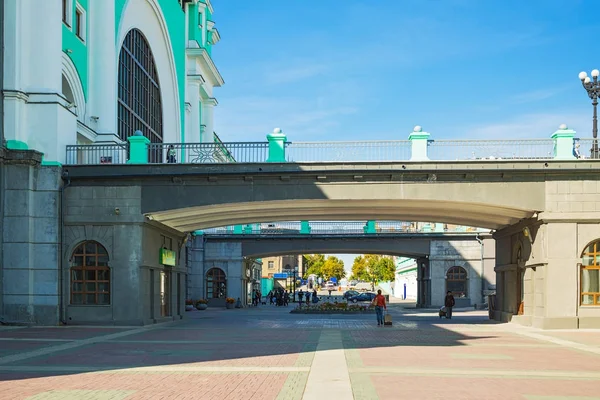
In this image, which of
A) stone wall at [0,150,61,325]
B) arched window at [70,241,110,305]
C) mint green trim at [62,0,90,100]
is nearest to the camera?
stone wall at [0,150,61,325]

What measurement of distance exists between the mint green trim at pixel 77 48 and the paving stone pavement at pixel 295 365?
1340cm

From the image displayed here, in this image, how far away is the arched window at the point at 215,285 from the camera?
5578 centimetres

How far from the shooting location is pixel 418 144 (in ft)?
92.7

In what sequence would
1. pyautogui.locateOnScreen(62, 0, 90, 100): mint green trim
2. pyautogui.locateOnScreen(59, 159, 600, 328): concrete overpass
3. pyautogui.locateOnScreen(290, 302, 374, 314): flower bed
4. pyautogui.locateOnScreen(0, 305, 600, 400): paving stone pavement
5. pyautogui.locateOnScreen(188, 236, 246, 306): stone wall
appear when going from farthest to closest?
pyautogui.locateOnScreen(188, 236, 246, 306): stone wall → pyautogui.locateOnScreen(290, 302, 374, 314): flower bed → pyautogui.locateOnScreen(62, 0, 90, 100): mint green trim → pyautogui.locateOnScreen(59, 159, 600, 328): concrete overpass → pyautogui.locateOnScreen(0, 305, 600, 400): paving stone pavement

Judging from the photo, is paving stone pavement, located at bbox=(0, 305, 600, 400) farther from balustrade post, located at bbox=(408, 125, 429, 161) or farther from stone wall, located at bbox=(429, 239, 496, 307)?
stone wall, located at bbox=(429, 239, 496, 307)

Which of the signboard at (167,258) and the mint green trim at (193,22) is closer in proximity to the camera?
the signboard at (167,258)

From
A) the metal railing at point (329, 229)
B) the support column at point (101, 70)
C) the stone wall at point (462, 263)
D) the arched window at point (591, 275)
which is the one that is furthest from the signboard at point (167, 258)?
the stone wall at point (462, 263)

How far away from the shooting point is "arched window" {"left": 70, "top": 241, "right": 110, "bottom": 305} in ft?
94.2

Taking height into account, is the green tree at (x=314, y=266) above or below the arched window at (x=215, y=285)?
below

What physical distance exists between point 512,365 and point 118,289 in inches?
655

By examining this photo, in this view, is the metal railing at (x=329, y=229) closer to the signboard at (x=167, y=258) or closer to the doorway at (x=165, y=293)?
the signboard at (x=167, y=258)

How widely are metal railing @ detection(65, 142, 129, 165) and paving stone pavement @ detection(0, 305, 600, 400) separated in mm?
7260

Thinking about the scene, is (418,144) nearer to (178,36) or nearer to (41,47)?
(41,47)

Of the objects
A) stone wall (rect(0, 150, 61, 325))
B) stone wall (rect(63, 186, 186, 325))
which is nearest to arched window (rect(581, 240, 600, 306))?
stone wall (rect(63, 186, 186, 325))
